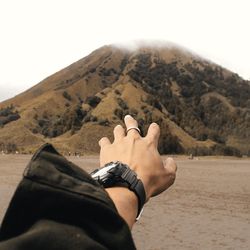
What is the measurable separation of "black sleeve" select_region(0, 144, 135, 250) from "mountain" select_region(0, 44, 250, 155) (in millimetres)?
56323

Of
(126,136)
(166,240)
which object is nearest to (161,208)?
(166,240)

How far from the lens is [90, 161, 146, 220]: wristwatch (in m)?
1.27

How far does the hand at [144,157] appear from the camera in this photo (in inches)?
53.7

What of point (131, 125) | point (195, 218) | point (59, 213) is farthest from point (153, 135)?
point (195, 218)

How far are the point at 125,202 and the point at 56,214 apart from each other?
0.24 m

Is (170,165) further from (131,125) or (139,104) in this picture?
(139,104)

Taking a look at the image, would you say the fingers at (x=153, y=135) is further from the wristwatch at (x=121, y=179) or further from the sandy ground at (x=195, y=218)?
the sandy ground at (x=195, y=218)

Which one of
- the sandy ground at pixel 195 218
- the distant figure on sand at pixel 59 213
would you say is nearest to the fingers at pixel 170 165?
the distant figure on sand at pixel 59 213

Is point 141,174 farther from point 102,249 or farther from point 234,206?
point 234,206

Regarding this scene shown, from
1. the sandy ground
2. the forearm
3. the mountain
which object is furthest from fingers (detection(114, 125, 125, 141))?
the mountain

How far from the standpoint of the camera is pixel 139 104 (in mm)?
78375

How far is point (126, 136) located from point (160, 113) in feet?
262

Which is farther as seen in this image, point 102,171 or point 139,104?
point 139,104

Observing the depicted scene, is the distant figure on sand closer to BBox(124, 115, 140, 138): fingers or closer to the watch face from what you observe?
the watch face
